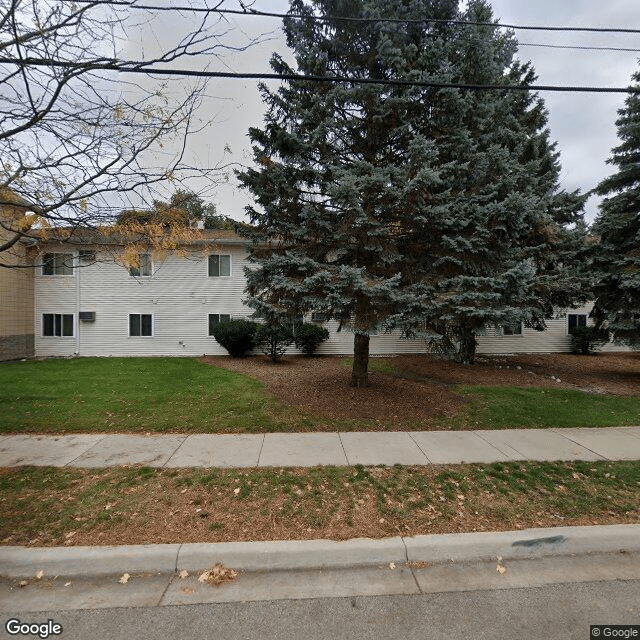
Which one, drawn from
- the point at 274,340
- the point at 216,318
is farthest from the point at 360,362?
the point at 216,318

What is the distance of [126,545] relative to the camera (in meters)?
2.86

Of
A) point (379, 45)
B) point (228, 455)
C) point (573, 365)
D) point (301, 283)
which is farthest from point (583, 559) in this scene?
point (573, 365)

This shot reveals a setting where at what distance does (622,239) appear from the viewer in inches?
410

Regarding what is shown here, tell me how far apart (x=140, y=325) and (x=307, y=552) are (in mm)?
14316

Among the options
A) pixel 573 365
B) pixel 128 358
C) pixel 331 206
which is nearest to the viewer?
pixel 331 206

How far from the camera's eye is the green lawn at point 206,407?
228 inches

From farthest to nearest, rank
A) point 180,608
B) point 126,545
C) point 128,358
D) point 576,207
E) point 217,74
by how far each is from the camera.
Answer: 1. point 128,358
2. point 576,207
3. point 217,74
4. point 126,545
5. point 180,608

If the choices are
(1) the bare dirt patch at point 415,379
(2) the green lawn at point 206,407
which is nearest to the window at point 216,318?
(1) the bare dirt patch at point 415,379

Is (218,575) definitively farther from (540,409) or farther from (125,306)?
(125,306)

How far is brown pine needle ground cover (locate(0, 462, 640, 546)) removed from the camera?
306 cm

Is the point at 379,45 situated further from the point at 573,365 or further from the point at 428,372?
the point at 573,365

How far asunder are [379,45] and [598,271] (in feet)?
31.1

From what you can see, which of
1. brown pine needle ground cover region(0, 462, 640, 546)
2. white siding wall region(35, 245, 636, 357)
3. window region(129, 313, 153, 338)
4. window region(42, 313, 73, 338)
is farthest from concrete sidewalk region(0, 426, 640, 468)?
window region(42, 313, 73, 338)

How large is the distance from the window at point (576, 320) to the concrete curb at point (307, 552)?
52.5ft
